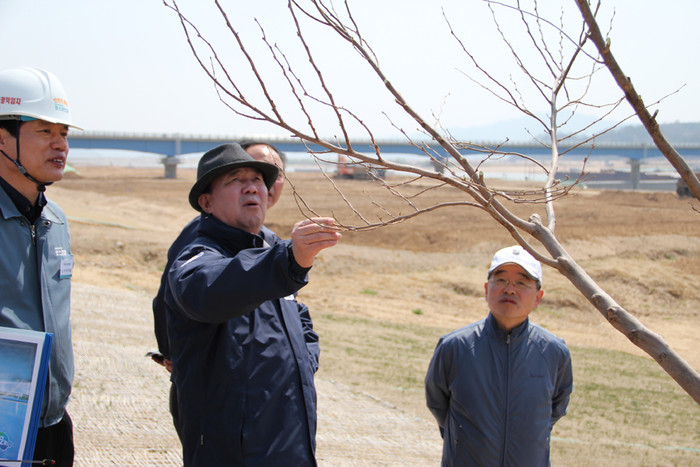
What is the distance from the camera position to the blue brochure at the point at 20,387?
2096mm

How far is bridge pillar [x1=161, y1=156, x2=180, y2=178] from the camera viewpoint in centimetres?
6662

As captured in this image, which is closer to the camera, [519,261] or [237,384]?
[237,384]

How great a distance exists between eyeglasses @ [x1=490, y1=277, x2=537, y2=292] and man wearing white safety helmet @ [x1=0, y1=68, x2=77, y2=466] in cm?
194

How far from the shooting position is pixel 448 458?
9.96ft

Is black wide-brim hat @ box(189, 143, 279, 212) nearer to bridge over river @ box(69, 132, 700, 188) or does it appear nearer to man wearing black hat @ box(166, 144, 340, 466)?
man wearing black hat @ box(166, 144, 340, 466)

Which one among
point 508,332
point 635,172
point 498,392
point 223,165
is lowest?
point 498,392

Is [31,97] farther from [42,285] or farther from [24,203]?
[42,285]

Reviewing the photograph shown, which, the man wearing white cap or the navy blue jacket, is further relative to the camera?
the man wearing white cap

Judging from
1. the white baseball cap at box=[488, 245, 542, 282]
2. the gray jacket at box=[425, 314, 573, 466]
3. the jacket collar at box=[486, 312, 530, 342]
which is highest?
the white baseball cap at box=[488, 245, 542, 282]

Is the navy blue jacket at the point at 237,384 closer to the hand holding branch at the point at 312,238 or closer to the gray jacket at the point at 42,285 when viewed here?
the hand holding branch at the point at 312,238

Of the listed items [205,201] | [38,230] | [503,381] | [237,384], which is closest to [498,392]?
[503,381]

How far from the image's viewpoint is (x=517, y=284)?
3.20m

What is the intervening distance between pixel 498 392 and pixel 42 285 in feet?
6.45

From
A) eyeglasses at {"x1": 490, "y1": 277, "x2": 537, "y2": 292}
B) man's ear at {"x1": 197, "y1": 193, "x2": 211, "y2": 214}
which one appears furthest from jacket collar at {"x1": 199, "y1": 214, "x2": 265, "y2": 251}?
eyeglasses at {"x1": 490, "y1": 277, "x2": 537, "y2": 292}
